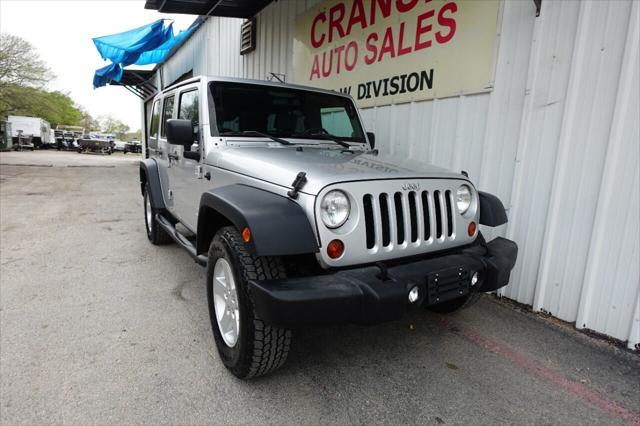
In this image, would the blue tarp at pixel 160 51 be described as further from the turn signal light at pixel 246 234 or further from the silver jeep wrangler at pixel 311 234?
the turn signal light at pixel 246 234

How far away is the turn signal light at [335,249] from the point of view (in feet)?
6.53

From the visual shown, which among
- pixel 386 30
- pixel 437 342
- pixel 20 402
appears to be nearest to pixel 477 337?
pixel 437 342

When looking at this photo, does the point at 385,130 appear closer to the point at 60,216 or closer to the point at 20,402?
the point at 20,402

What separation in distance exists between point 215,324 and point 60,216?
19.0 ft

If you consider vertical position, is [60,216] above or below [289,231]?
below

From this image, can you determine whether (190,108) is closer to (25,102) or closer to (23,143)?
(23,143)

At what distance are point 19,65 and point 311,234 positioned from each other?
42294 millimetres

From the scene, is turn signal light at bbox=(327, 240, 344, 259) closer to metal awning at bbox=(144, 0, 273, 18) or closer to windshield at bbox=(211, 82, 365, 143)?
windshield at bbox=(211, 82, 365, 143)

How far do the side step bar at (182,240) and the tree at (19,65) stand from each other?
38819mm

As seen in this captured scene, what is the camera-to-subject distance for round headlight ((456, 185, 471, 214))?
8.43 feet

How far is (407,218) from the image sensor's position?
87.0 inches

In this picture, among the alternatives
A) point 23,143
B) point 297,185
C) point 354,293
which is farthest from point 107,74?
point 23,143

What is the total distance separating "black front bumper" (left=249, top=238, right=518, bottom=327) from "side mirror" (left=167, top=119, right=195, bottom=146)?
1494mm

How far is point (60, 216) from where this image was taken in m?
6.83
